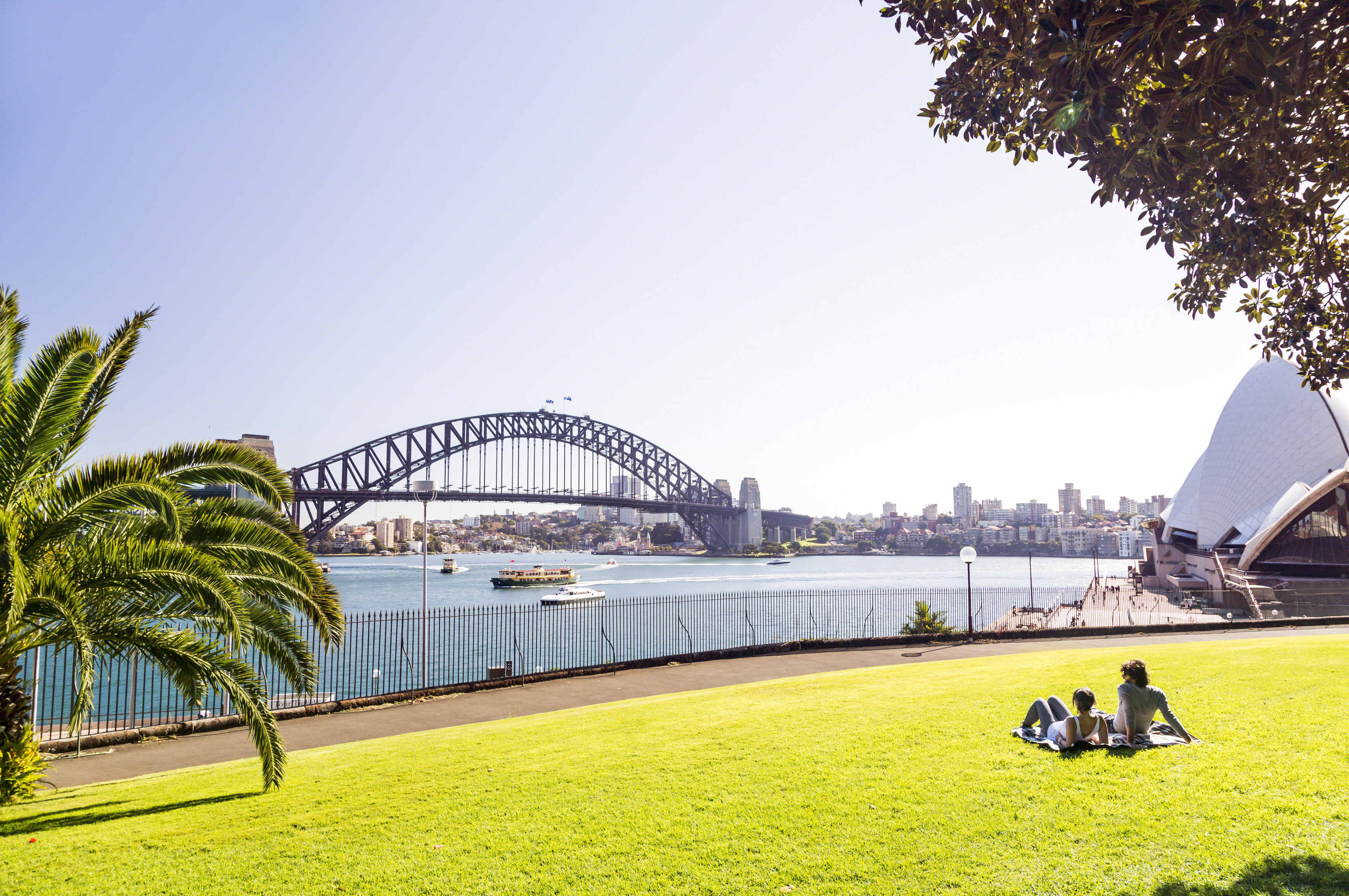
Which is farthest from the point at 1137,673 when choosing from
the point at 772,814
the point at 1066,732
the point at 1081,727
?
the point at 772,814

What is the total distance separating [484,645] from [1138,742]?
28478mm

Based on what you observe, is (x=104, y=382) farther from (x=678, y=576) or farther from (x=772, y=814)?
(x=678, y=576)

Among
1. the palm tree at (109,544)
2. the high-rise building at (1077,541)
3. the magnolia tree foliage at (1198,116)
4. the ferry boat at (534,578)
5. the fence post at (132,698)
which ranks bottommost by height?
the high-rise building at (1077,541)

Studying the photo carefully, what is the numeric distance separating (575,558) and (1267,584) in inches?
4961

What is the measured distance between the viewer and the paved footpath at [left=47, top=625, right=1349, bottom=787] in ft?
32.1

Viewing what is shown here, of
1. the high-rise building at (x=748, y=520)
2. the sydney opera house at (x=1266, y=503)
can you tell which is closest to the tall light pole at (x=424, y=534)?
the sydney opera house at (x=1266, y=503)

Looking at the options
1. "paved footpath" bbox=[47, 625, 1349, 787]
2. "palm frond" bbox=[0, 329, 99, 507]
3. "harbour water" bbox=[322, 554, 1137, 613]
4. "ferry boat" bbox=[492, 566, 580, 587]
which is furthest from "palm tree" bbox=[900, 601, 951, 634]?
"ferry boat" bbox=[492, 566, 580, 587]

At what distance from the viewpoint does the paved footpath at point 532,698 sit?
980 cm

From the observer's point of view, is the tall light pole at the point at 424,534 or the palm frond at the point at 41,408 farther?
the tall light pole at the point at 424,534

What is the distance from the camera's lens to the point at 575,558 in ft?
500

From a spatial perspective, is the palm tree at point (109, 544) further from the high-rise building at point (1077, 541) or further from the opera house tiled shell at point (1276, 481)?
the high-rise building at point (1077, 541)

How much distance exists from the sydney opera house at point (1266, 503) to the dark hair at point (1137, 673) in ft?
94.3

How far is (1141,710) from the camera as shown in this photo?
5.94 metres

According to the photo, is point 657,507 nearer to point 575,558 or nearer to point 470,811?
point 575,558
